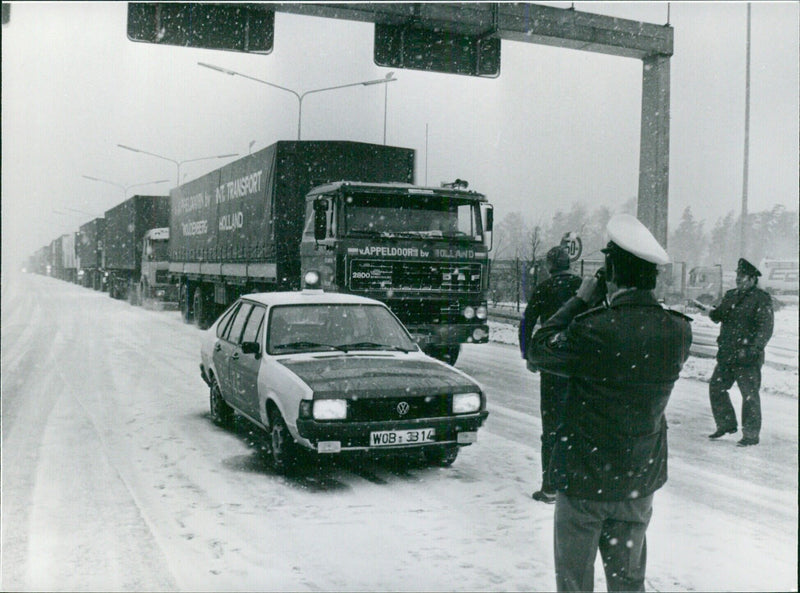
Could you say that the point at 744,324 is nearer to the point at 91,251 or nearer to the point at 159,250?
the point at 159,250

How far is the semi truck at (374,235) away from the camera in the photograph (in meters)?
9.62

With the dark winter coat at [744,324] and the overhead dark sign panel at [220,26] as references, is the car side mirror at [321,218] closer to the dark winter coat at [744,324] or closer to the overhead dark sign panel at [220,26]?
the overhead dark sign panel at [220,26]

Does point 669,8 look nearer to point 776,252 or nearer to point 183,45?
point 776,252

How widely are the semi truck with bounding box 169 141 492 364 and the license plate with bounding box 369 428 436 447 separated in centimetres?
363

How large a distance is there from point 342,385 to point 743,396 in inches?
158

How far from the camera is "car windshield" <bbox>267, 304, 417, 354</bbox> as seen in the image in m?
6.45

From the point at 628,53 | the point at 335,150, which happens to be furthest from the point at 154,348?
Result: the point at 628,53

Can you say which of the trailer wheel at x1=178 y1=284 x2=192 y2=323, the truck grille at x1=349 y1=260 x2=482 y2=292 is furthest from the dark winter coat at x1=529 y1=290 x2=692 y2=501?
the trailer wheel at x1=178 y1=284 x2=192 y2=323

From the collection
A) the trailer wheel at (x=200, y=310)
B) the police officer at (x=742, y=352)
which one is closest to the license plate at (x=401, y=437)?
the police officer at (x=742, y=352)

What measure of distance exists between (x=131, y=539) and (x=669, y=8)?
13.7 feet

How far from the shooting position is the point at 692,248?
3773 mm

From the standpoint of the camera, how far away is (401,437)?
222 inches

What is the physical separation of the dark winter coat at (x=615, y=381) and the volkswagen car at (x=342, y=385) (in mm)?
2967

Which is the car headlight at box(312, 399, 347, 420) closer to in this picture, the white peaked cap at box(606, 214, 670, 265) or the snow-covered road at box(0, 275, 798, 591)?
the snow-covered road at box(0, 275, 798, 591)
